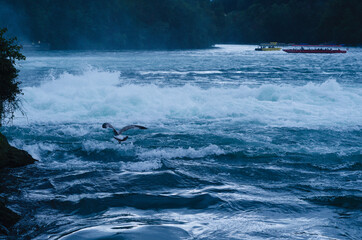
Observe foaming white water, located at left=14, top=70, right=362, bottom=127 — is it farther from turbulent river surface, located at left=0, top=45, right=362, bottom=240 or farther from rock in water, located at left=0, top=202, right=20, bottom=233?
rock in water, located at left=0, top=202, right=20, bottom=233

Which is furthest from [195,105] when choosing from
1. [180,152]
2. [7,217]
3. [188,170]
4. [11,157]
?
[7,217]

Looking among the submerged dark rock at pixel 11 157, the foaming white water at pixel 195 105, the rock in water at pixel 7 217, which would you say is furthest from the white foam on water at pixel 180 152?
the foaming white water at pixel 195 105

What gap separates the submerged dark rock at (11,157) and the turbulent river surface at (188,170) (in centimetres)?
32

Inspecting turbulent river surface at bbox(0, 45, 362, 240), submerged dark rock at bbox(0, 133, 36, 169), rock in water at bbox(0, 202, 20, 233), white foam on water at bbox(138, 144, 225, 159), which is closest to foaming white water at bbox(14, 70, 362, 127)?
turbulent river surface at bbox(0, 45, 362, 240)

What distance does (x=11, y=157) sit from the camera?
1018 centimetres

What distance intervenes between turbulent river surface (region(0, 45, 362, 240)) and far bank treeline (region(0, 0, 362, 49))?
249 ft

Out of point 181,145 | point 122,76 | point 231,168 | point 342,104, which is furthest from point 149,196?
point 122,76

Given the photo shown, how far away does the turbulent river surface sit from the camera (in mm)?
6953

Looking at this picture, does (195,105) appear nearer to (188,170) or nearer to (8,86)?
(188,170)

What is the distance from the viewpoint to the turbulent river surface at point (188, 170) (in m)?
6.95

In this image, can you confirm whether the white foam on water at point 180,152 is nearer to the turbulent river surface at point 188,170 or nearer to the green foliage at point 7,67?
the turbulent river surface at point 188,170

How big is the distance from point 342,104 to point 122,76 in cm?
1957

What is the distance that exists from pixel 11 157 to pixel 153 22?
99.1m

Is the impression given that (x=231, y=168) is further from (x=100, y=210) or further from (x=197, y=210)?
(x=100, y=210)
